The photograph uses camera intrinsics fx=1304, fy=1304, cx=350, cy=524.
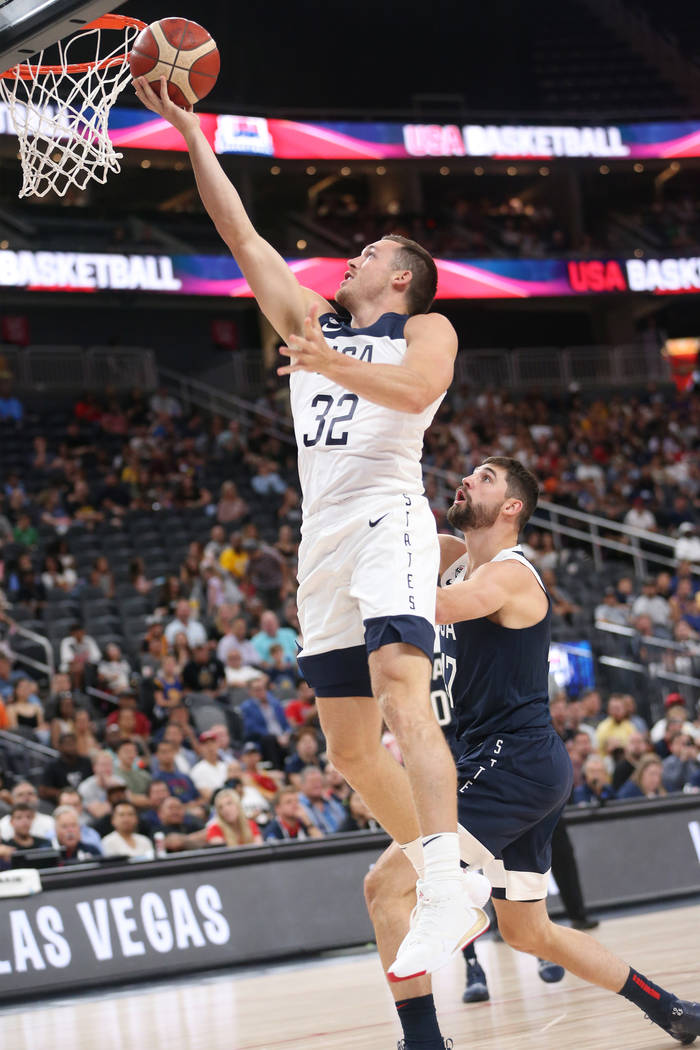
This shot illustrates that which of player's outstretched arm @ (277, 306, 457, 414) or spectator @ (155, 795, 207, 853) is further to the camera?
spectator @ (155, 795, 207, 853)

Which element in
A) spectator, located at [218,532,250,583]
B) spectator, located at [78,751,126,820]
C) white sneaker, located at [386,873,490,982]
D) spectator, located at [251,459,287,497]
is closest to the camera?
white sneaker, located at [386,873,490,982]

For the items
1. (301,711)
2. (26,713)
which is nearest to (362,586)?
(26,713)

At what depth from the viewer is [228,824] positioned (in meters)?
9.84

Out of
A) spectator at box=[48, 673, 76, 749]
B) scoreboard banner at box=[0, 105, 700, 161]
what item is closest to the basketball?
spectator at box=[48, 673, 76, 749]

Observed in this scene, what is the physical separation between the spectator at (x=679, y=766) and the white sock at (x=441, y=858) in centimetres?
897

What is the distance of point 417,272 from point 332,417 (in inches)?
24.4

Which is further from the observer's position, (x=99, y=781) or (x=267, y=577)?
(x=267, y=577)

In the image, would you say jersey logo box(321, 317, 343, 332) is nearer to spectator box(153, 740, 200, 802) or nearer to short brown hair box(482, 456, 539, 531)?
short brown hair box(482, 456, 539, 531)

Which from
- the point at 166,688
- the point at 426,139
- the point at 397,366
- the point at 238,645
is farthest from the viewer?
the point at 426,139

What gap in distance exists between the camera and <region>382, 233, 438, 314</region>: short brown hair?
4.48 m

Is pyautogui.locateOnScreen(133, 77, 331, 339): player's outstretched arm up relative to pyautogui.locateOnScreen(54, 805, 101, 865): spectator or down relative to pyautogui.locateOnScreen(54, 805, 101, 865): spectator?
up

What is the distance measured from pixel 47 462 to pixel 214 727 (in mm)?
8636

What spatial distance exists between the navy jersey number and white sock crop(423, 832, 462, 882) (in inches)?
50.8

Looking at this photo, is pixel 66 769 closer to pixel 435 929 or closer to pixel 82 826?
pixel 82 826
